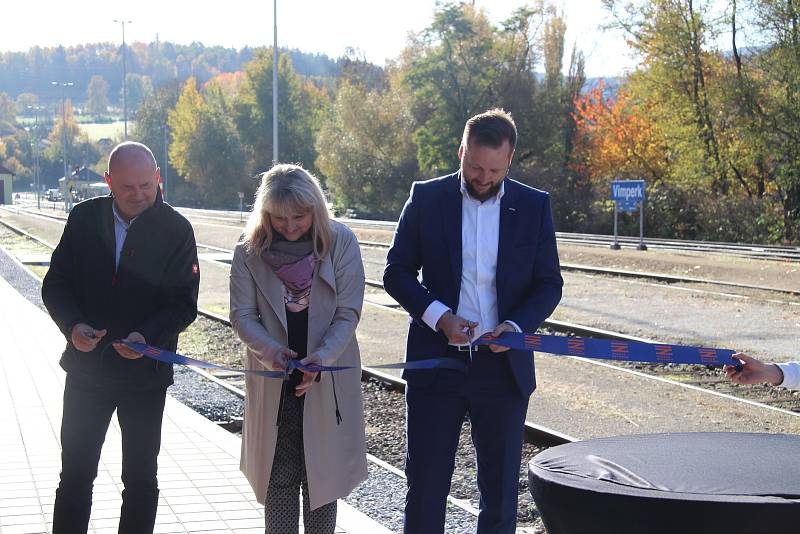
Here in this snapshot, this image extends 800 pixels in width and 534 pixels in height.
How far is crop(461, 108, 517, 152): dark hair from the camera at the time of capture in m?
4.16

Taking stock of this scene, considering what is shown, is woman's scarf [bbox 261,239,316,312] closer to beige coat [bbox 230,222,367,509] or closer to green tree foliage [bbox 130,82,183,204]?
beige coat [bbox 230,222,367,509]

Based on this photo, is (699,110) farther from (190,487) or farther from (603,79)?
(190,487)

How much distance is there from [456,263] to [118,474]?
11.3ft

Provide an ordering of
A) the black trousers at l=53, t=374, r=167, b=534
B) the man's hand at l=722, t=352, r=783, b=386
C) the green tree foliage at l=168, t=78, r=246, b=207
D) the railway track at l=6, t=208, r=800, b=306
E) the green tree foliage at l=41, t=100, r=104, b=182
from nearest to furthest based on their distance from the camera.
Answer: the man's hand at l=722, t=352, r=783, b=386 < the black trousers at l=53, t=374, r=167, b=534 < the railway track at l=6, t=208, r=800, b=306 < the green tree foliage at l=168, t=78, r=246, b=207 < the green tree foliage at l=41, t=100, r=104, b=182

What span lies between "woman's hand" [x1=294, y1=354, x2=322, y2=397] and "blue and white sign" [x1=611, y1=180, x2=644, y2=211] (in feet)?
92.9

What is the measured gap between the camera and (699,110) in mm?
38000

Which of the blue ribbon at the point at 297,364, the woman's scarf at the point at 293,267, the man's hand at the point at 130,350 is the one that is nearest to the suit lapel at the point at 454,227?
the blue ribbon at the point at 297,364

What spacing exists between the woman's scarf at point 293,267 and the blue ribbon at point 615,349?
75 centimetres

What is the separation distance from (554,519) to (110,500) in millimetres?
3882

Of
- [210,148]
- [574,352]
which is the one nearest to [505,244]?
[574,352]

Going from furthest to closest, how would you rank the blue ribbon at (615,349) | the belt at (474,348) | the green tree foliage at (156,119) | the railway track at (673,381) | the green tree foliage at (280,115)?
the green tree foliage at (156,119), the green tree foliage at (280,115), the railway track at (673,381), the belt at (474,348), the blue ribbon at (615,349)

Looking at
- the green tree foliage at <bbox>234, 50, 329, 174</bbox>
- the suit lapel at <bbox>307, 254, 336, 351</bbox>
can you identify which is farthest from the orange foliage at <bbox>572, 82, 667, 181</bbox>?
the green tree foliage at <bbox>234, 50, 329, 174</bbox>

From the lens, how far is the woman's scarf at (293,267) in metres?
4.36

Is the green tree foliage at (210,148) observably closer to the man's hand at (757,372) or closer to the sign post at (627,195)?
the sign post at (627,195)
